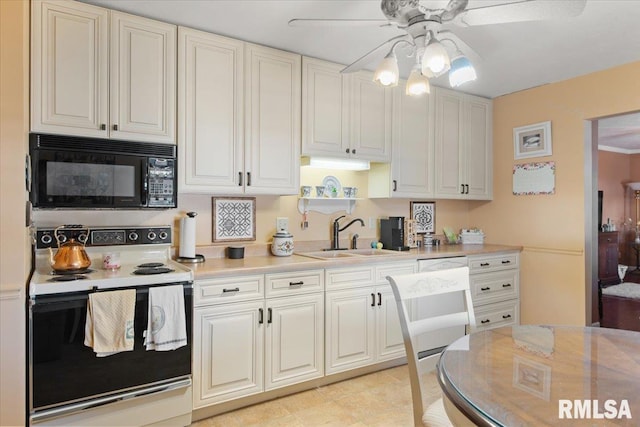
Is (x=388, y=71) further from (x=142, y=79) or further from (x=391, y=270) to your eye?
(x=391, y=270)

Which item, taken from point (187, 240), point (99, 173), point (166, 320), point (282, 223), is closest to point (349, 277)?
point (282, 223)

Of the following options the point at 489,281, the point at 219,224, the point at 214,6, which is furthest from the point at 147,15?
the point at 489,281

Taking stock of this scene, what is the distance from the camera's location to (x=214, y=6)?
7.35ft

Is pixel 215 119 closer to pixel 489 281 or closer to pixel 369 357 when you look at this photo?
pixel 369 357

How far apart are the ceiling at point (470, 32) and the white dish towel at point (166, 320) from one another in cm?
163

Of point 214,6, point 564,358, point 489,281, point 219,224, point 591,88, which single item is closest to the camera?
point 564,358

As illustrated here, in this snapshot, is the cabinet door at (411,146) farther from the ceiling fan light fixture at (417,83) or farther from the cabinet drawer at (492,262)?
the ceiling fan light fixture at (417,83)

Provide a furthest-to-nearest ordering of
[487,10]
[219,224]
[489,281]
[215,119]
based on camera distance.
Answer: [489,281]
[219,224]
[215,119]
[487,10]

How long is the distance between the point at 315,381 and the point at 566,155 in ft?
9.56

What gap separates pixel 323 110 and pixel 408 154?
0.94 meters

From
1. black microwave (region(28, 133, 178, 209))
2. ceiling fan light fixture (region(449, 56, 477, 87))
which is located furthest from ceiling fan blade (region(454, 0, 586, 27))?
black microwave (region(28, 133, 178, 209))

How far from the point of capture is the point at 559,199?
11.5 feet

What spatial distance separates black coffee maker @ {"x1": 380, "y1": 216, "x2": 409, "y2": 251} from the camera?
11.3 feet

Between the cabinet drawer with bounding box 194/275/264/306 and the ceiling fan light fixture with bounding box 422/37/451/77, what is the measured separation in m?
1.53
